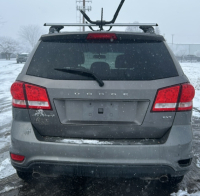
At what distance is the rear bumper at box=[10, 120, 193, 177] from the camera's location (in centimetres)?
237

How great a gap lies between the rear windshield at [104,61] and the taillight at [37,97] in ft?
0.48

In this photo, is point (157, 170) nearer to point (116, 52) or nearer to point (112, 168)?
point (112, 168)

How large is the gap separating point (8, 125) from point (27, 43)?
124861 mm

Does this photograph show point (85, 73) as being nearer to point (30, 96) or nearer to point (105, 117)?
point (105, 117)

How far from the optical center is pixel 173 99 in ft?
8.05

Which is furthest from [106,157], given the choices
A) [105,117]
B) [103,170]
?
[105,117]

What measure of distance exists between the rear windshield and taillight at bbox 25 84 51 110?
5.7 inches

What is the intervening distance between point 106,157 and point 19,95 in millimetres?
1062

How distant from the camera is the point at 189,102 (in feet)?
8.30

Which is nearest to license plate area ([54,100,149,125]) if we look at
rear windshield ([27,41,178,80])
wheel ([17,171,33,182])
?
rear windshield ([27,41,178,80])

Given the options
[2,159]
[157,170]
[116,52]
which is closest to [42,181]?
[2,159]

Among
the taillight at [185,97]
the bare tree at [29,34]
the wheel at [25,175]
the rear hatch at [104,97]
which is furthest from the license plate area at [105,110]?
the bare tree at [29,34]

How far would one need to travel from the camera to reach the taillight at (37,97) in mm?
2445

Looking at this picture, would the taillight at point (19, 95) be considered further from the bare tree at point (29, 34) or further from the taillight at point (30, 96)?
the bare tree at point (29, 34)
